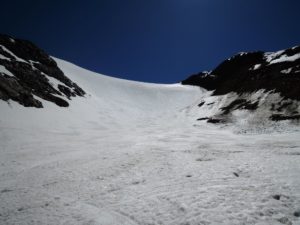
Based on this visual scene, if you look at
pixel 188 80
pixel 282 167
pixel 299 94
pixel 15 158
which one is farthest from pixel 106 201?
pixel 188 80

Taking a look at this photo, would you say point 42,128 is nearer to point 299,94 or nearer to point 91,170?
point 91,170

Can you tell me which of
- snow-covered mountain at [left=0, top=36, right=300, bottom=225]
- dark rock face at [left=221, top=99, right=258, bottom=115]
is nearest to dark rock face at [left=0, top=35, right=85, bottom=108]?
snow-covered mountain at [left=0, top=36, right=300, bottom=225]

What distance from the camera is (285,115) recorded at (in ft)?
79.4

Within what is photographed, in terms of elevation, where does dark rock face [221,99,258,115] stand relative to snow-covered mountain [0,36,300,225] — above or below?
above

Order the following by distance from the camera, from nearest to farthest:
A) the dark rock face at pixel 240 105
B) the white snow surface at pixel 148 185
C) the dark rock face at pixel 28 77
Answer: the white snow surface at pixel 148 185 → the dark rock face at pixel 28 77 → the dark rock face at pixel 240 105

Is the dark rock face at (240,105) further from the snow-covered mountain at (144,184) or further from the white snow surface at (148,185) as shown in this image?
the white snow surface at (148,185)

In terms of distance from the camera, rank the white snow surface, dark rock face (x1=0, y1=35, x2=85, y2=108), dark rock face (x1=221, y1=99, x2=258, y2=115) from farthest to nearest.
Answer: dark rock face (x1=221, y1=99, x2=258, y2=115) < dark rock face (x1=0, y1=35, x2=85, y2=108) < the white snow surface

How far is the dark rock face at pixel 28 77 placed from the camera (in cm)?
2834

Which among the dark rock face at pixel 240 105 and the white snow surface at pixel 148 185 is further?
the dark rock face at pixel 240 105

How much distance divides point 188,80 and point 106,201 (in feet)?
332

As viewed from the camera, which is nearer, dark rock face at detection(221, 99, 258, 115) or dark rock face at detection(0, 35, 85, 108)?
dark rock face at detection(0, 35, 85, 108)

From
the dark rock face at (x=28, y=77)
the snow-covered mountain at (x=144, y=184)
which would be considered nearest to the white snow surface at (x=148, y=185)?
the snow-covered mountain at (x=144, y=184)

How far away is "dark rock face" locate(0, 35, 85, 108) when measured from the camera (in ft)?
93.0

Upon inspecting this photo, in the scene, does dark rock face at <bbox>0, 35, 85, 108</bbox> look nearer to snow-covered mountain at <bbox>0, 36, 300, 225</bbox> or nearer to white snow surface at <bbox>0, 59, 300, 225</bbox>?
snow-covered mountain at <bbox>0, 36, 300, 225</bbox>
